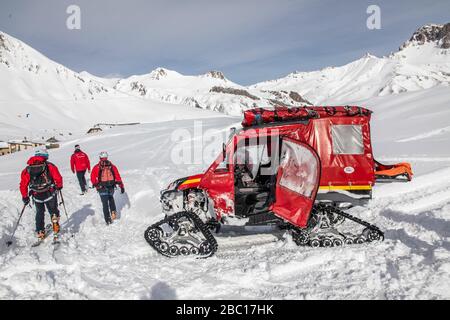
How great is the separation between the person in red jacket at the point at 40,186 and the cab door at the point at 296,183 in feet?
15.4

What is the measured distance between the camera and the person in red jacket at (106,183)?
9125mm

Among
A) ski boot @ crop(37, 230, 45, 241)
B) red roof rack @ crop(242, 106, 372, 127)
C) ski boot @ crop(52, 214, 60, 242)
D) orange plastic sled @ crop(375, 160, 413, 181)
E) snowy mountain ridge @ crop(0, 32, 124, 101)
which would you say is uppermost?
snowy mountain ridge @ crop(0, 32, 124, 101)

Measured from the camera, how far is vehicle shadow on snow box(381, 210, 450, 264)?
17.3 feet

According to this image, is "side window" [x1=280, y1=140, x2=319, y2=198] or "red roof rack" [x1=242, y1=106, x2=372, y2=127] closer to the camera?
"side window" [x1=280, y1=140, x2=319, y2=198]

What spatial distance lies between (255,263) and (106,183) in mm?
5273

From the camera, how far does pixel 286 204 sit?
241 inches

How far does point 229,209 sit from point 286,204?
108cm

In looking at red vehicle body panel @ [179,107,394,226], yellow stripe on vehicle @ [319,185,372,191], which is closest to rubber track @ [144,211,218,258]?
red vehicle body panel @ [179,107,394,226]

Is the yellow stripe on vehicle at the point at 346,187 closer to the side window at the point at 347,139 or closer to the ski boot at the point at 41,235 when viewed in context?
the side window at the point at 347,139

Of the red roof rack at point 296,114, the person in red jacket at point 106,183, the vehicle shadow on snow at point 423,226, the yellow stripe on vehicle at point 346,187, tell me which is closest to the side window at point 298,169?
the red roof rack at point 296,114

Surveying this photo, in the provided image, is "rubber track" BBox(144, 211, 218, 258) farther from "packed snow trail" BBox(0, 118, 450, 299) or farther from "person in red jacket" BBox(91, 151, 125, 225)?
"person in red jacket" BBox(91, 151, 125, 225)

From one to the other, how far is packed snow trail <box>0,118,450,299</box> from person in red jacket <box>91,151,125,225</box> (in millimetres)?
458

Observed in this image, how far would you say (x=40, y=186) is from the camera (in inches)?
288
